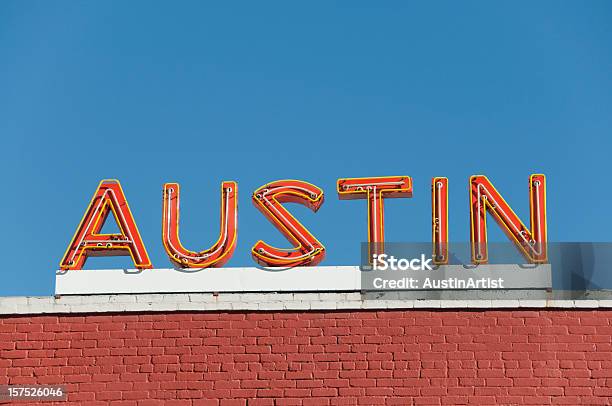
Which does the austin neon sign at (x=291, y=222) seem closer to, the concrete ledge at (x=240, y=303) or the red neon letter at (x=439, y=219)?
the red neon letter at (x=439, y=219)

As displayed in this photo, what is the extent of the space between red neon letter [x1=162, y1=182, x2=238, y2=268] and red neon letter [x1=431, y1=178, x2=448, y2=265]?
363cm

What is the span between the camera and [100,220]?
23.9 m

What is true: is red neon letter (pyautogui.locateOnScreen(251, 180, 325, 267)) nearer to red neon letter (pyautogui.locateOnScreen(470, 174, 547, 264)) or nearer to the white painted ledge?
the white painted ledge

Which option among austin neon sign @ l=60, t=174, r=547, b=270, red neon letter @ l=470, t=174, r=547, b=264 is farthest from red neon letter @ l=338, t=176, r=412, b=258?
red neon letter @ l=470, t=174, r=547, b=264

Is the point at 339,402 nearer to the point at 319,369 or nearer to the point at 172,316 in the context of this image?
the point at 319,369

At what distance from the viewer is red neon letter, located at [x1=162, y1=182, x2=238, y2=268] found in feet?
76.3

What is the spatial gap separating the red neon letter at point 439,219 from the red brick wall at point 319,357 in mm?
1550

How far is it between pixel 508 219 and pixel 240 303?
5191 millimetres

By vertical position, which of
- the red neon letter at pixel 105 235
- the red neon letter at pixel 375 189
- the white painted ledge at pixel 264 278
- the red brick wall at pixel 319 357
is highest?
the red neon letter at pixel 375 189

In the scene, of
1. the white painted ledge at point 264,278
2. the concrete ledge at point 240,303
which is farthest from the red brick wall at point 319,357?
the white painted ledge at point 264,278

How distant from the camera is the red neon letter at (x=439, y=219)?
22969 millimetres

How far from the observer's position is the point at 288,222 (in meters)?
23.8

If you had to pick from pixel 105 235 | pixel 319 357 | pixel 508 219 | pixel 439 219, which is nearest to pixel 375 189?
pixel 439 219

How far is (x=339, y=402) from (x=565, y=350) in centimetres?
382
